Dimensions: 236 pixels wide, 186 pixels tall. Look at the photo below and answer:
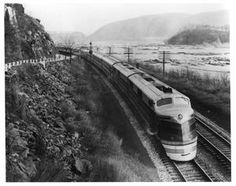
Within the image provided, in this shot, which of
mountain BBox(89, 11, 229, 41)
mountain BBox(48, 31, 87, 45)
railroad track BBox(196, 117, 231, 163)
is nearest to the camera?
railroad track BBox(196, 117, 231, 163)

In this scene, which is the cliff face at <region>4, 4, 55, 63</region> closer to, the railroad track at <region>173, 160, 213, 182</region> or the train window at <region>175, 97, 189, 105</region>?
the train window at <region>175, 97, 189, 105</region>

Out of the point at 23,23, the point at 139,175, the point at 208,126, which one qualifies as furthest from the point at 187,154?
the point at 23,23

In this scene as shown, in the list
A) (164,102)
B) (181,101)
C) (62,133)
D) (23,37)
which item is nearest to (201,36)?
(181,101)

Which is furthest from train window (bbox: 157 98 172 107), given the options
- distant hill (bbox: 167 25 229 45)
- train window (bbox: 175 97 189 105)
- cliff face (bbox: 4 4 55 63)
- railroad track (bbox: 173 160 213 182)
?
cliff face (bbox: 4 4 55 63)

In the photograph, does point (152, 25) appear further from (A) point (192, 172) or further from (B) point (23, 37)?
(A) point (192, 172)

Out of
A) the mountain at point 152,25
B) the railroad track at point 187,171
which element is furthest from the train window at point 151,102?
the mountain at point 152,25

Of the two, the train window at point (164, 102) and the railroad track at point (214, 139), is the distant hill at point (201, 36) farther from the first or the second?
the railroad track at point (214, 139)
